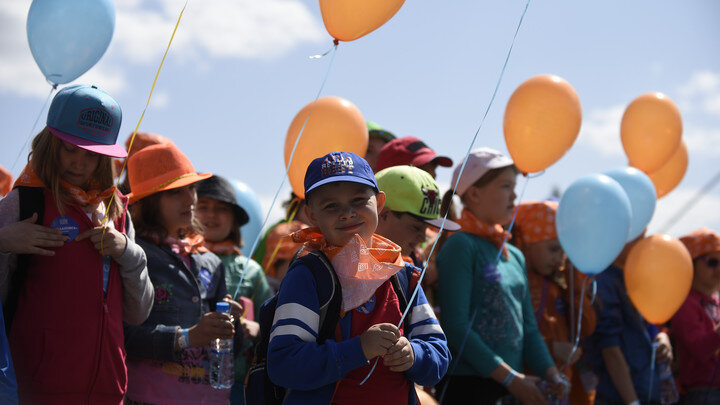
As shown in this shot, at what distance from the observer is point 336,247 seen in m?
2.15

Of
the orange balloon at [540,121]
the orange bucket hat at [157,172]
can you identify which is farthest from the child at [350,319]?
the orange balloon at [540,121]

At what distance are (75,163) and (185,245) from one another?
766 mm

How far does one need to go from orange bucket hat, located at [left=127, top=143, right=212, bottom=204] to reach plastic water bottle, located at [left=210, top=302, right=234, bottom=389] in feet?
2.41

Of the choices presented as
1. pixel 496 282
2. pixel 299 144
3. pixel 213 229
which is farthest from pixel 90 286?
pixel 496 282

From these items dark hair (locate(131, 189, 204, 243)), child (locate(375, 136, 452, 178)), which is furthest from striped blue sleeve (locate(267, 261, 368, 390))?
child (locate(375, 136, 452, 178))

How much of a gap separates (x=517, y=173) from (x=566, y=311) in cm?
121

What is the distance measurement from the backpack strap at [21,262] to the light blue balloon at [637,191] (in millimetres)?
4051

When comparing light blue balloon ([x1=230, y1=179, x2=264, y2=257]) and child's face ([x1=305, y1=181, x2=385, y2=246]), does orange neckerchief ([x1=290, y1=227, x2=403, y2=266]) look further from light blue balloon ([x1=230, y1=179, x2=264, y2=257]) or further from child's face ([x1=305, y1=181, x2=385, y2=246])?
light blue balloon ([x1=230, y1=179, x2=264, y2=257])

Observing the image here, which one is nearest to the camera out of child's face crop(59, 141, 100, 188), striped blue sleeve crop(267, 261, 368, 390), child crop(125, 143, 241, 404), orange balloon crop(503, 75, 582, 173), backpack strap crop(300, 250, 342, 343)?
striped blue sleeve crop(267, 261, 368, 390)

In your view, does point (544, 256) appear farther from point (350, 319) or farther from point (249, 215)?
point (350, 319)

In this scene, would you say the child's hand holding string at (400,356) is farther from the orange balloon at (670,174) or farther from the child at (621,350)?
the orange balloon at (670,174)

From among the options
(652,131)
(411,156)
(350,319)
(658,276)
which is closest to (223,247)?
(411,156)

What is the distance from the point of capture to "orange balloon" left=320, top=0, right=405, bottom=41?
3293mm

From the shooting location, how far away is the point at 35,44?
11.1ft
